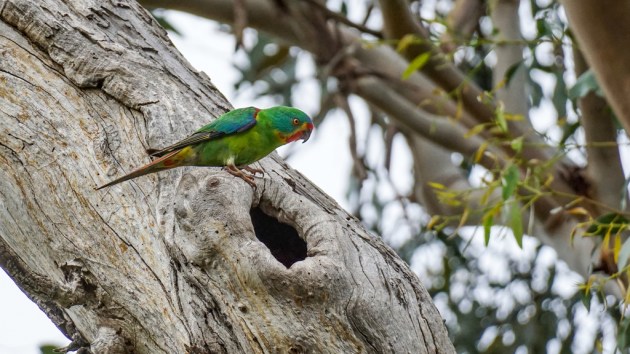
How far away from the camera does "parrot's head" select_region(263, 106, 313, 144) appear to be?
3988 millimetres

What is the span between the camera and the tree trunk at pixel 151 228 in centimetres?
304

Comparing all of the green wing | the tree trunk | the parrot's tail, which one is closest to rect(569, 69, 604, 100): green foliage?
the tree trunk

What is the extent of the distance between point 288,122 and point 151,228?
941 mm

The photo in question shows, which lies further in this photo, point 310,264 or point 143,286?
point 143,286

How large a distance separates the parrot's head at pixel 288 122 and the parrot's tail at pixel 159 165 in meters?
0.64

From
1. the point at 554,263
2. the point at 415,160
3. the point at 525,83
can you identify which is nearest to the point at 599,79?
the point at 525,83

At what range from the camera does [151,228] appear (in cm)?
337

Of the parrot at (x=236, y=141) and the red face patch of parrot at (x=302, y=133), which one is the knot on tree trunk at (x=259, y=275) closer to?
the parrot at (x=236, y=141)

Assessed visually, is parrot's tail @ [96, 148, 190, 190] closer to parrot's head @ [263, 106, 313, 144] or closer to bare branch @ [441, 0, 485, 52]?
parrot's head @ [263, 106, 313, 144]

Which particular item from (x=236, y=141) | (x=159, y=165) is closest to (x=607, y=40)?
(x=236, y=141)

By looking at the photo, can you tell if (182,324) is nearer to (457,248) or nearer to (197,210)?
(197,210)

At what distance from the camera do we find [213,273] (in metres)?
3.08

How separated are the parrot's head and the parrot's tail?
642 mm

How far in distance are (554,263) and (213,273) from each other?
16.9 ft
